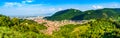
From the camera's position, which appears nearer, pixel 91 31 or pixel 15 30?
pixel 15 30

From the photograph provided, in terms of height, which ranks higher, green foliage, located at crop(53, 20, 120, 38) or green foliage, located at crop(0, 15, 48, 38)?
green foliage, located at crop(0, 15, 48, 38)

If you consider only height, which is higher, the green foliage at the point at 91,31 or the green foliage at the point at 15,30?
the green foliage at the point at 15,30

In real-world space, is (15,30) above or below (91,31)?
above

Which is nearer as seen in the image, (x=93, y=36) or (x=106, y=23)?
(x=93, y=36)

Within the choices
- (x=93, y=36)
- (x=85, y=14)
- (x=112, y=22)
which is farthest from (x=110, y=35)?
(x=85, y=14)

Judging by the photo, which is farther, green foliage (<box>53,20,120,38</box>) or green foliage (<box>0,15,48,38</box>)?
green foliage (<box>53,20,120,38</box>)

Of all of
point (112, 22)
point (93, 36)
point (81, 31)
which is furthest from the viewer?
point (112, 22)

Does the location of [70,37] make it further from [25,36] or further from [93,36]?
[25,36]

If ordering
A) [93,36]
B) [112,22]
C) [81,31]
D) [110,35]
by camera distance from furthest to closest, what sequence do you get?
[112,22]
[81,31]
[93,36]
[110,35]

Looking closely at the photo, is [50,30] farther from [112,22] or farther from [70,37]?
[112,22]

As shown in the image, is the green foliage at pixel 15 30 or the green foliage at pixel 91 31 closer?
the green foliage at pixel 15 30
